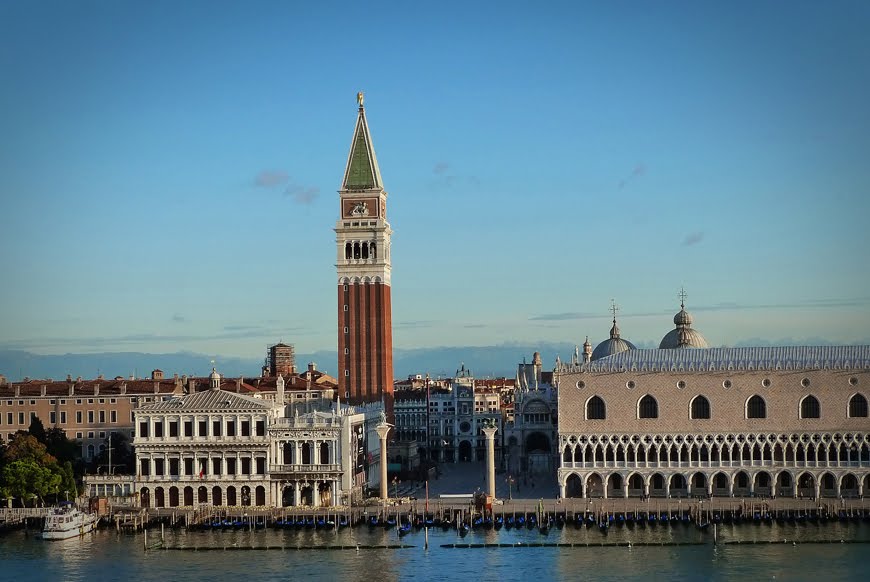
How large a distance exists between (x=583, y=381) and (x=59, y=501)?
27017mm

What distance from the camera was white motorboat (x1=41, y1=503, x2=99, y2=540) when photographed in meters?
62.8

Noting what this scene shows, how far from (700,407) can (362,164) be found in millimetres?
26602

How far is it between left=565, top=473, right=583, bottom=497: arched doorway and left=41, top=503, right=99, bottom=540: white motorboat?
23.3 m

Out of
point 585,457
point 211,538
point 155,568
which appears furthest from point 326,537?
point 585,457

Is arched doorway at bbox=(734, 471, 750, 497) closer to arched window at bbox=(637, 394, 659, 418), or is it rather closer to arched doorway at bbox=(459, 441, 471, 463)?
arched window at bbox=(637, 394, 659, 418)

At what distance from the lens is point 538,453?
88.8 m

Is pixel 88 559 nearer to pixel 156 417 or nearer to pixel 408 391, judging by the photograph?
pixel 156 417

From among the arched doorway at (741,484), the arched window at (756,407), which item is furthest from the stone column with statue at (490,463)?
the arched window at (756,407)

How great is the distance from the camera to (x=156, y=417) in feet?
227

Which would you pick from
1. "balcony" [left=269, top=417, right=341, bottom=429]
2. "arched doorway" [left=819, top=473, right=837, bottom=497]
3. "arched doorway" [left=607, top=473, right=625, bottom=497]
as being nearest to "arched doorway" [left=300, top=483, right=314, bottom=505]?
"balcony" [left=269, top=417, right=341, bottom=429]

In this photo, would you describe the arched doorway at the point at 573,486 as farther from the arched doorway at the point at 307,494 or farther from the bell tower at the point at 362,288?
the bell tower at the point at 362,288

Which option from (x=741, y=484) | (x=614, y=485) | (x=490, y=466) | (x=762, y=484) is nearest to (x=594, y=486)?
(x=614, y=485)

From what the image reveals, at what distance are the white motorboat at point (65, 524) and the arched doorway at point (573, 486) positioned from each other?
23.3 meters

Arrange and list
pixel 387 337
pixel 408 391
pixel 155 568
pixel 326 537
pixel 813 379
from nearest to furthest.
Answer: pixel 155 568 < pixel 326 537 < pixel 813 379 < pixel 387 337 < pixel 408 391
